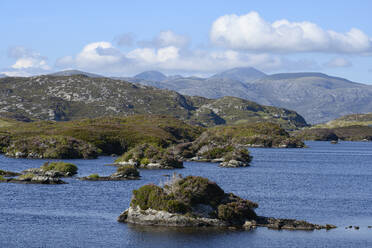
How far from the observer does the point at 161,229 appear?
64.9 meters

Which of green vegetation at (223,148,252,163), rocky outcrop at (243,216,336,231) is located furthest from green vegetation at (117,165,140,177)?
green vegetation at (223,148,252,163)

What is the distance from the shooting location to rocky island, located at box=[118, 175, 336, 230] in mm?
67000

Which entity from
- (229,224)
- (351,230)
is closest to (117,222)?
(229,224)

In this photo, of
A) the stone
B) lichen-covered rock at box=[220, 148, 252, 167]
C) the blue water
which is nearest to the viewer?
the blue water

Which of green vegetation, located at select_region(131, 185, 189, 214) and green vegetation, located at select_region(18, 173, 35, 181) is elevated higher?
green vegetation, located at select_region(131, 185, 189, 214)

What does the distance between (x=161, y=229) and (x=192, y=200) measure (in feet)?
19.7

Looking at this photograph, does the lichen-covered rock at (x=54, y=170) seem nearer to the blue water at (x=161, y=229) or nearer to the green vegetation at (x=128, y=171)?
the blue water at (x=161, y=229)

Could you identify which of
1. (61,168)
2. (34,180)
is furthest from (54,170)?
(34,180)

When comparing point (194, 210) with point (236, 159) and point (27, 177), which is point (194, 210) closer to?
point (27, 177)

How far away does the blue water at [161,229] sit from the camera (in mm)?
60031

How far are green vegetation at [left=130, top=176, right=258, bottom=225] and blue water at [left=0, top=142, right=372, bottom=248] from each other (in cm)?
357

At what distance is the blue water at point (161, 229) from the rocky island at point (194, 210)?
214 centimetres

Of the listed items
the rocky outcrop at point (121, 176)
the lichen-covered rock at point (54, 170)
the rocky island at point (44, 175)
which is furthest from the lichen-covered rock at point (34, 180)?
the rocky outcrop at point (121, 176)

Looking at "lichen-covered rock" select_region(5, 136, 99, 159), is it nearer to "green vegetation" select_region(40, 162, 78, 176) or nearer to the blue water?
the blue water
